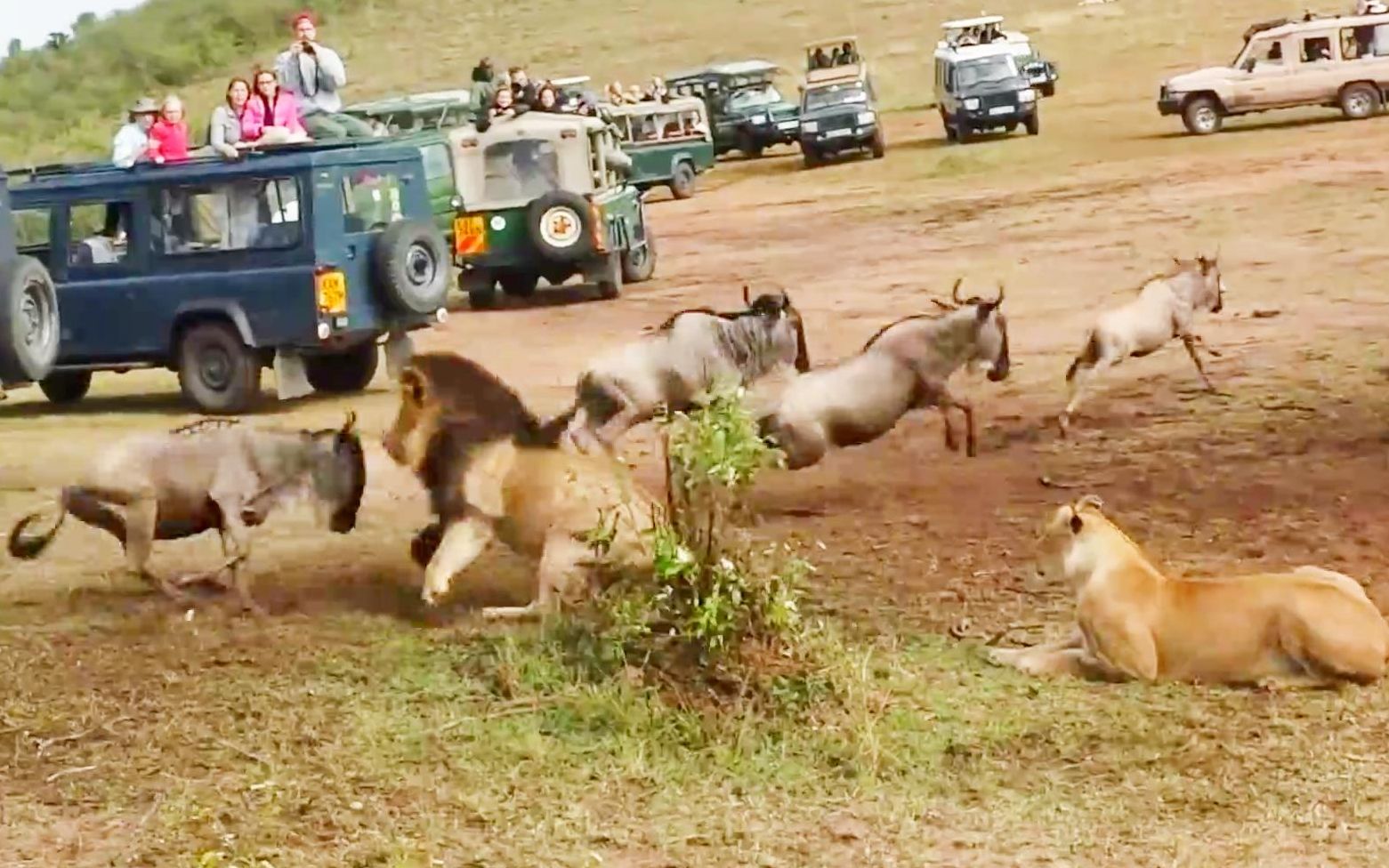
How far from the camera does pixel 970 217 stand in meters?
23.1

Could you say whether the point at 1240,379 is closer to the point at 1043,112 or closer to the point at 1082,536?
the point at 1082,536

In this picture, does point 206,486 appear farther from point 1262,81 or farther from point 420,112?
point 420,112

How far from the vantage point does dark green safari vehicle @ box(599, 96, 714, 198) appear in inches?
1204

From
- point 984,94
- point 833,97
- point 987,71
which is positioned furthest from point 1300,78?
point 833,97

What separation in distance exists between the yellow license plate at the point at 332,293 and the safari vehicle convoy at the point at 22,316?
4.20m

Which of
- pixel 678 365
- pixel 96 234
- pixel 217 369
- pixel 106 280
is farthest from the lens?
pixel 96 234

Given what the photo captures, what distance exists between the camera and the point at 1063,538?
7176mm

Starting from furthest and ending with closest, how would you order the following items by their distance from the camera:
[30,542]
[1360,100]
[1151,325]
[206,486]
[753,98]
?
[753,98] → [1360,100] → [1151,325] → [30,542] → [206,486]

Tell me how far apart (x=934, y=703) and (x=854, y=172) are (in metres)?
24.6

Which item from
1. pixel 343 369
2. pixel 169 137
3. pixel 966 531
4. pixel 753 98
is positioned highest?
pixel 169 137

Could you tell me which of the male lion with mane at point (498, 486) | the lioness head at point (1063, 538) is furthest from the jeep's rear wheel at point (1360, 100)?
the lioness head at point (1063, 538)

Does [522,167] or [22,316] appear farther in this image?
[522,167]

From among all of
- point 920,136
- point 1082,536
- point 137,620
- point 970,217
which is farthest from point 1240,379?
point 920,136

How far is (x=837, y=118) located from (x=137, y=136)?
1677 centimetres
